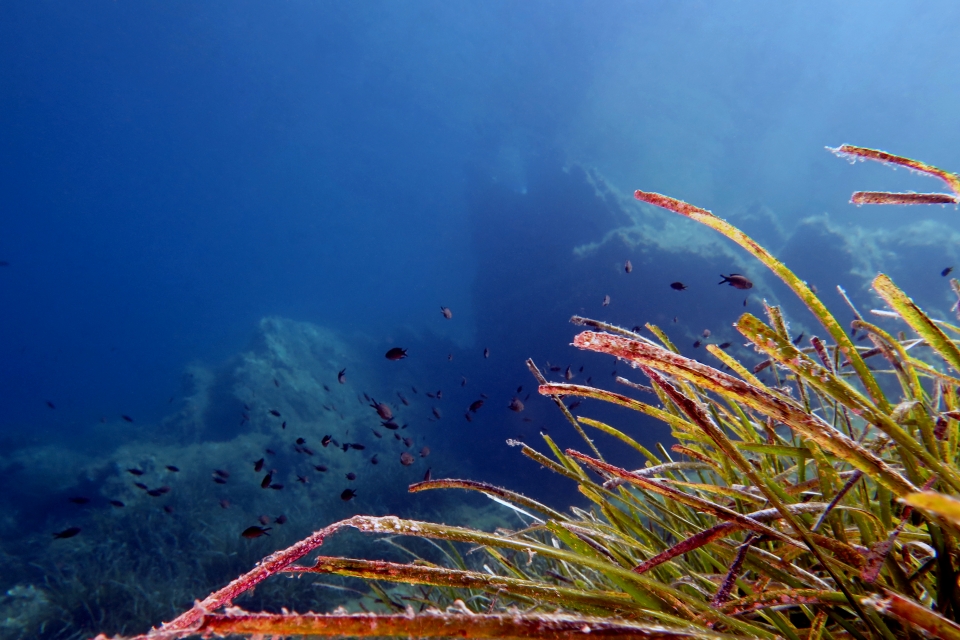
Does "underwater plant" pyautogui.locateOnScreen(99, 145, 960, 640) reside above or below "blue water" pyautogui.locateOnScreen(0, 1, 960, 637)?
below

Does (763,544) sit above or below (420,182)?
below

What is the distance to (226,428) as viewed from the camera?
65.5 ft

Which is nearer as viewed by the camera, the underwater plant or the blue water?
the underwater plant

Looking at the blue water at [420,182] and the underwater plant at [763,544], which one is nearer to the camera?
the underwater plant at [763,544]

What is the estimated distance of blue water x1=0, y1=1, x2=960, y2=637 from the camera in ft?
72.0

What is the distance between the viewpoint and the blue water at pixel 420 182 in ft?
72.0

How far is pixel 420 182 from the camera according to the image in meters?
79.6

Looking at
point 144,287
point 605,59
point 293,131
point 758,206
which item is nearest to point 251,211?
point 293,131

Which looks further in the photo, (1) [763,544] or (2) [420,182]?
(2) [420,182]

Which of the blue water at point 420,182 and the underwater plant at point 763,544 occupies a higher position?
the blue water at point 420,182

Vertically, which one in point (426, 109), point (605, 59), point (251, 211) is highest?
point (251, 211)

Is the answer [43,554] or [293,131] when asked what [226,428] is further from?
[293,131]

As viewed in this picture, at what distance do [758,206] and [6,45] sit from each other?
111m

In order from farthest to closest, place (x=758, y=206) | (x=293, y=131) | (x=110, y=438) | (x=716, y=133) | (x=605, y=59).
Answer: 1. (x=293, y=131)
2. (x=605, y=59)
3. (x=716, y=133)
4. (x=758, y=206)
5. (x=110, y=438)
